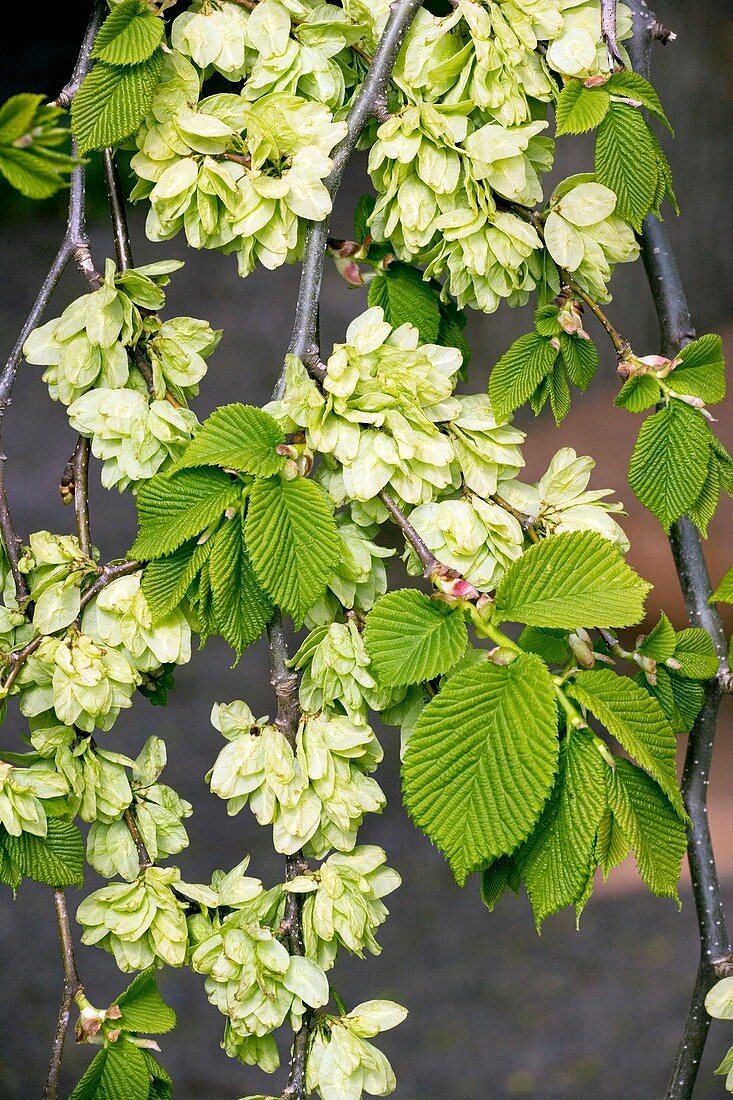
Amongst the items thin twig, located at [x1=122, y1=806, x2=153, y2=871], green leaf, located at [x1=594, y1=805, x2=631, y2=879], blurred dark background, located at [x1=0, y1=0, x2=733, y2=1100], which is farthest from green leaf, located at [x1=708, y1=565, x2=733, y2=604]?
blurred dark background, located at [x1=0, y1=0, x2=733, y2=1100]

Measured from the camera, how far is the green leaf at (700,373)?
0.35m

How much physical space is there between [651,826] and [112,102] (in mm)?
271

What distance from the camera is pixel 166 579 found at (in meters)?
0.32

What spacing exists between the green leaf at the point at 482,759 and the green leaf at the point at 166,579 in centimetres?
9

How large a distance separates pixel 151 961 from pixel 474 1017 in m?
0.89

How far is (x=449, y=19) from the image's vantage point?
12.6 inches

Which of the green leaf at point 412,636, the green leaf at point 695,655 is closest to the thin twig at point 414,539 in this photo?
the green leaf at point 412,636

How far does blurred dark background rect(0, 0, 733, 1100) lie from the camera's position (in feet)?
3.44

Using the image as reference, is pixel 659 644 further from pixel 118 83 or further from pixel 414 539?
pixel 118 83

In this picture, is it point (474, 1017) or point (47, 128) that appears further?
point (474, 1017)

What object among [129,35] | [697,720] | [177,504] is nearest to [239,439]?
[177,504]

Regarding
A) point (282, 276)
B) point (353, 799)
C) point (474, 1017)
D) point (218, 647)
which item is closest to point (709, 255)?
point (282, 276)

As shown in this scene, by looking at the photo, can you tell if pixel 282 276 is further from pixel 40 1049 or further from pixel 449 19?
pixel 449 19

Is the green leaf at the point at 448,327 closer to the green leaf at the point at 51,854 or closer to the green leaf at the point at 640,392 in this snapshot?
the green leaf at the point at 640,392
